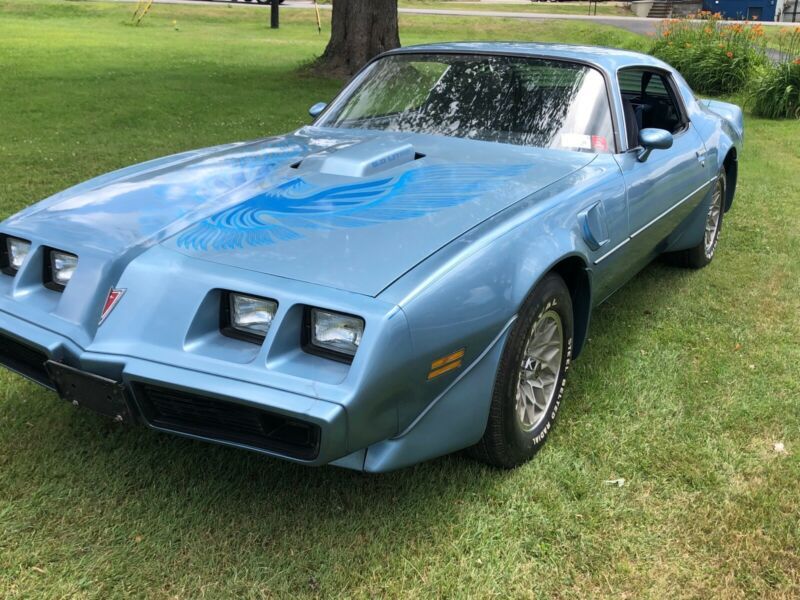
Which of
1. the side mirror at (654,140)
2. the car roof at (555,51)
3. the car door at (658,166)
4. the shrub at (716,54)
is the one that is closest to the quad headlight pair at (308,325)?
the car door at (658,166)

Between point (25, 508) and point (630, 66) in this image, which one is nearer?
point (25, 508)

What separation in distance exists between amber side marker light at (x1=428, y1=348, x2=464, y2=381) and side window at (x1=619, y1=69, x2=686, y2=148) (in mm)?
2367

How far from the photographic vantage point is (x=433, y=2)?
43.6 metres

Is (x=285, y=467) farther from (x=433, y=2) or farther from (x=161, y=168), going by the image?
(x=433, y=2)

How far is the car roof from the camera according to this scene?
3.60 m

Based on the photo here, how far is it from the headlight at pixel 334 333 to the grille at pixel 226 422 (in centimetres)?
23

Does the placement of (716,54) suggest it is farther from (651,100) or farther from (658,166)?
(658,166)

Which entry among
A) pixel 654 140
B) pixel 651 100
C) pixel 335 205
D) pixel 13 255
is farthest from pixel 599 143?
pixel 13 255

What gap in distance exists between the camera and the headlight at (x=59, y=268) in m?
2.44

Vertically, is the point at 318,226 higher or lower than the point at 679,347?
higher

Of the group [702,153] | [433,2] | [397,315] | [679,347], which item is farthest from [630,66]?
[433,2]

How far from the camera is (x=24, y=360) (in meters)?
2.44

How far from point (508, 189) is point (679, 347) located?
1621 millimetres

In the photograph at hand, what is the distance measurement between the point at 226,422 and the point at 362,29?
10.9m
